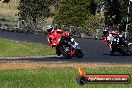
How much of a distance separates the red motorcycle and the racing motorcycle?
3.51 metres

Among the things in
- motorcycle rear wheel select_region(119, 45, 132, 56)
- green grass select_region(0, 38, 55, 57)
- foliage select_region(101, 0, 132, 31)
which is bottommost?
green grass select_region(0, 38, 55, 57)

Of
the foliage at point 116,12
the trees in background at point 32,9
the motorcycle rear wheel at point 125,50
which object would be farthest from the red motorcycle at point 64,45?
the trees in background at point 32,9

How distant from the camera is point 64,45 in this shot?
27.2m

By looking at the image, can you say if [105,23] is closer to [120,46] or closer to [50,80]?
[120,46]

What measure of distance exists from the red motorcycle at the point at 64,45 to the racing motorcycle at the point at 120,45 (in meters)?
3.51

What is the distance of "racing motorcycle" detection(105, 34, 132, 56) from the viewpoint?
2952cm

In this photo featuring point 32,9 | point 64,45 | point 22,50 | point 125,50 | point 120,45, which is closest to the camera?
point 64,45

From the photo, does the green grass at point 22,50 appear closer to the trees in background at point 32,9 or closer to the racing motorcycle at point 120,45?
the racing motorcycle at point 120,45

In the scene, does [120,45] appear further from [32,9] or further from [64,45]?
[32,9]

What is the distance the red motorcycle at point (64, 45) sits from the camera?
87.1ft

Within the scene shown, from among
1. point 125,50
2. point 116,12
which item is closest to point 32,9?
point 116,12

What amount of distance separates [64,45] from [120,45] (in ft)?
14.6

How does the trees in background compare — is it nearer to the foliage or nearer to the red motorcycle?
the foliage

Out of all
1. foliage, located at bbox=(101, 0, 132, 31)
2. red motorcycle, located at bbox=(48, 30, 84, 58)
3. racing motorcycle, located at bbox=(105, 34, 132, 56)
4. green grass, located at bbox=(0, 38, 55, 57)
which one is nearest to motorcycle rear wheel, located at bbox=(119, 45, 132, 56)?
racing motorcycle, located at bbox=(105, 34, 132, 56)
